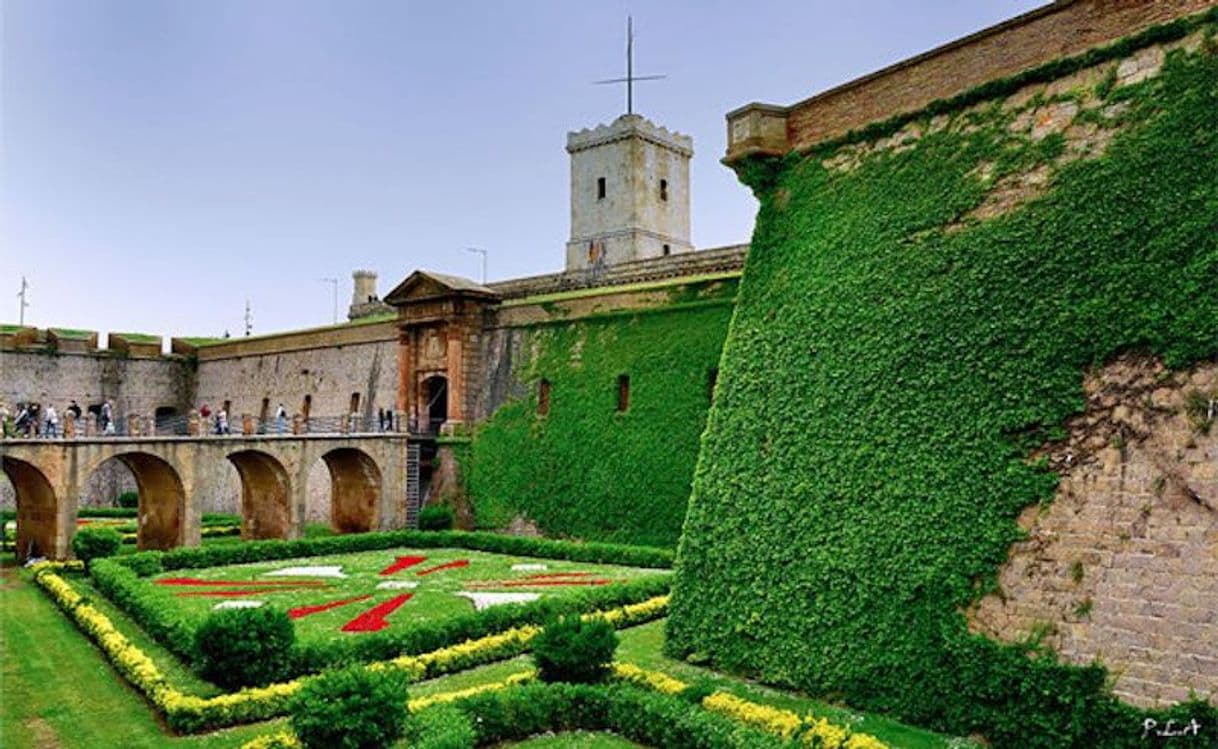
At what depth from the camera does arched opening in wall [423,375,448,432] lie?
30078mm

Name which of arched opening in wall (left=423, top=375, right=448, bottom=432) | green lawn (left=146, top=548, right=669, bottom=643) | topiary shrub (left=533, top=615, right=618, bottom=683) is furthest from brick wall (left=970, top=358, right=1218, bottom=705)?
arched opening in wall (left=423, top=375, right=448, bottom=432)

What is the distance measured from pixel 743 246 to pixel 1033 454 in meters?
16.1

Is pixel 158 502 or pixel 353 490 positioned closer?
pixel 158 502

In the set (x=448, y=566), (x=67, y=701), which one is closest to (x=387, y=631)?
(x=67, y=701)

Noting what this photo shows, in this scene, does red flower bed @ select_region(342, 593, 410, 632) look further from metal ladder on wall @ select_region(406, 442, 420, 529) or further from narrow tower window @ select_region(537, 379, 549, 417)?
metal ladder on wall @ select_region(406, 442, 420, 529)

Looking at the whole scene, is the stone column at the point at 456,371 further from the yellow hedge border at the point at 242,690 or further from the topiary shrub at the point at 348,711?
the topiary shrub at the point at 348,711

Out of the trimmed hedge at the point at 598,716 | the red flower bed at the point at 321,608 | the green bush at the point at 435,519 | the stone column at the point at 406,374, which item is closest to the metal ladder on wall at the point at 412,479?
the green bush at the point at 435,519

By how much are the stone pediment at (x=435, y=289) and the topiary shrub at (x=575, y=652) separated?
17.9m

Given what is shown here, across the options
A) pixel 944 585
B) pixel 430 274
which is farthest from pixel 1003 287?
pixel 430 274

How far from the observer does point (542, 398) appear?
26500mm

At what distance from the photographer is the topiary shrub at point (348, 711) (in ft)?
28.8

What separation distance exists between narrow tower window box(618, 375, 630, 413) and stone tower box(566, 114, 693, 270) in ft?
55.4

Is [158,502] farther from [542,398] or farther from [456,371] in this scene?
[542,398]

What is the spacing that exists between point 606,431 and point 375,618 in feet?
31.6
